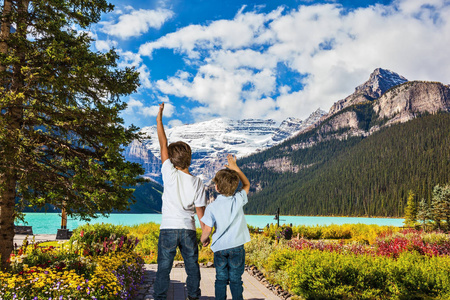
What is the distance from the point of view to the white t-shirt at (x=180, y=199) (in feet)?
12.7

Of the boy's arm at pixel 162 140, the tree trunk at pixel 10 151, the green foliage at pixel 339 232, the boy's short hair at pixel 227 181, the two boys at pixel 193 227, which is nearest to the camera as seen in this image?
the two boys at pixel 193 227

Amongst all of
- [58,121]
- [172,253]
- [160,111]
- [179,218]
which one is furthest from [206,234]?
[58,121]

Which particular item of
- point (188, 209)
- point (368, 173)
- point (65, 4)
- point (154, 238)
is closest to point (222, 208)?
point (188, 209)

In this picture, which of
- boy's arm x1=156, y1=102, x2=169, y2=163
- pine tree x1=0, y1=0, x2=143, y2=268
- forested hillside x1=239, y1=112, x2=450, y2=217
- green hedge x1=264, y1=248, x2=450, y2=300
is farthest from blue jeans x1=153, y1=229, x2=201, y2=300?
forested hillside x1=239, y1=112, x2=450, y2=217

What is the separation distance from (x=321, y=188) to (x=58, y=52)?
160 metres

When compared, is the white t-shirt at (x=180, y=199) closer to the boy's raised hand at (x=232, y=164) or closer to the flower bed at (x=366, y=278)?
the boy's raised hand at (x=232, y=164)

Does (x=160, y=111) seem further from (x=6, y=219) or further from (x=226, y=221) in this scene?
(x=6, y=219)

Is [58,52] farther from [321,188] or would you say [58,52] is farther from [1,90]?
[321,188]

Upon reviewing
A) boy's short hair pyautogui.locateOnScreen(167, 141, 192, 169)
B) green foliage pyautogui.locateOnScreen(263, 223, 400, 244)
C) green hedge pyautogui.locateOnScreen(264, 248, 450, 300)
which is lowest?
green foliage pyautogui.locateOnScreen(263, 223, 400, 244)

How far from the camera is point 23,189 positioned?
671 centimetres

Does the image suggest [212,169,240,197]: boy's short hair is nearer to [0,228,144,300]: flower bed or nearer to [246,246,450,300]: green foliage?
[0,228,144,300]: flower bed

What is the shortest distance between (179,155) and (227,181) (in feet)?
2.21

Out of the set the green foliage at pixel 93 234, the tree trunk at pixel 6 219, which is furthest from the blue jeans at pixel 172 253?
the green foliage at pixel 93 234

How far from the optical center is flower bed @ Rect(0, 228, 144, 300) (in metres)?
4.71
